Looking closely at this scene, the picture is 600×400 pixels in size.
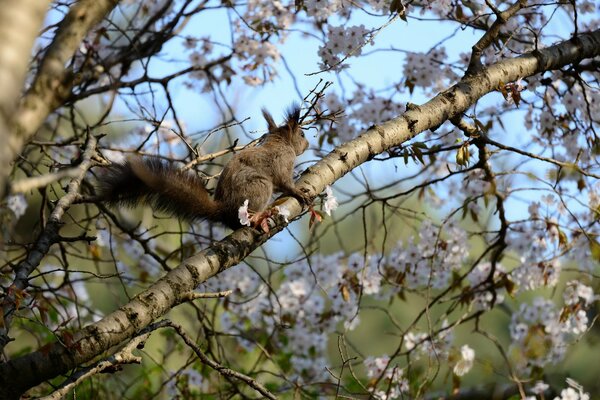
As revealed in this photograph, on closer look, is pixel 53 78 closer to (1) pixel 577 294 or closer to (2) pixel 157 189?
(2) pixel 157 189

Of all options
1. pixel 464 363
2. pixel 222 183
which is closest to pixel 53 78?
pixel 222 183

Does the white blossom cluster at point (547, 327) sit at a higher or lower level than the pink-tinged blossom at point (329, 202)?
higher

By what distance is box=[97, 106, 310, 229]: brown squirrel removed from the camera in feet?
10.4

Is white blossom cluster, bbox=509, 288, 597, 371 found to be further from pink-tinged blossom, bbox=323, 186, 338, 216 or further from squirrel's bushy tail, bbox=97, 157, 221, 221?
squirrel's bushy tail, bbox=97, 157, 221, 221

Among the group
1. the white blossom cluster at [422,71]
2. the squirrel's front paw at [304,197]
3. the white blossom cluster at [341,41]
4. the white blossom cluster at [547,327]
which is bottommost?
the squirrel's front paw at [304,197]

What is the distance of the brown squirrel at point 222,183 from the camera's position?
125 inches

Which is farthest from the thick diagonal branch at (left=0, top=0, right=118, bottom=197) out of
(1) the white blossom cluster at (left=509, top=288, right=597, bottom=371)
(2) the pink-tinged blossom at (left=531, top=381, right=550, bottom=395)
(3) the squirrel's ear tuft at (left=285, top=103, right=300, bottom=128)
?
(2) the pink-tinged blossom at (left=531, top=381, right=550, bottom=395)

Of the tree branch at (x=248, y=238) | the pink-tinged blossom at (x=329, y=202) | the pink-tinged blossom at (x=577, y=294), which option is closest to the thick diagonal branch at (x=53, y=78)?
the tree branch at (x=248, y=238)

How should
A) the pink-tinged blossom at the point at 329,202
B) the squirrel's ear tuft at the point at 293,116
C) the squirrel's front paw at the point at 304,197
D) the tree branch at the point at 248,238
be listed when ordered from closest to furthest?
the tree branch at the point at 248,238
the squirrel's front paw at the point at 304,197
the pink-tinged blossom at the point at 329,202
the squirrel's ear tuft at the point at 293,116

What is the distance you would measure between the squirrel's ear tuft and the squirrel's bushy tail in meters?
0.83

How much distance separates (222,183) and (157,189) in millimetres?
605

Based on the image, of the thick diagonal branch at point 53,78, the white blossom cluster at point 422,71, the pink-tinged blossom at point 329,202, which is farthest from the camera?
the white blossom cluster at point 422,71

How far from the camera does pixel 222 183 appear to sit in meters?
3.89

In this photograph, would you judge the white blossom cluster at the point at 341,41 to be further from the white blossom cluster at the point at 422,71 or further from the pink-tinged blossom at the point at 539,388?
the pink-tinged blossom at the point at 539,388
